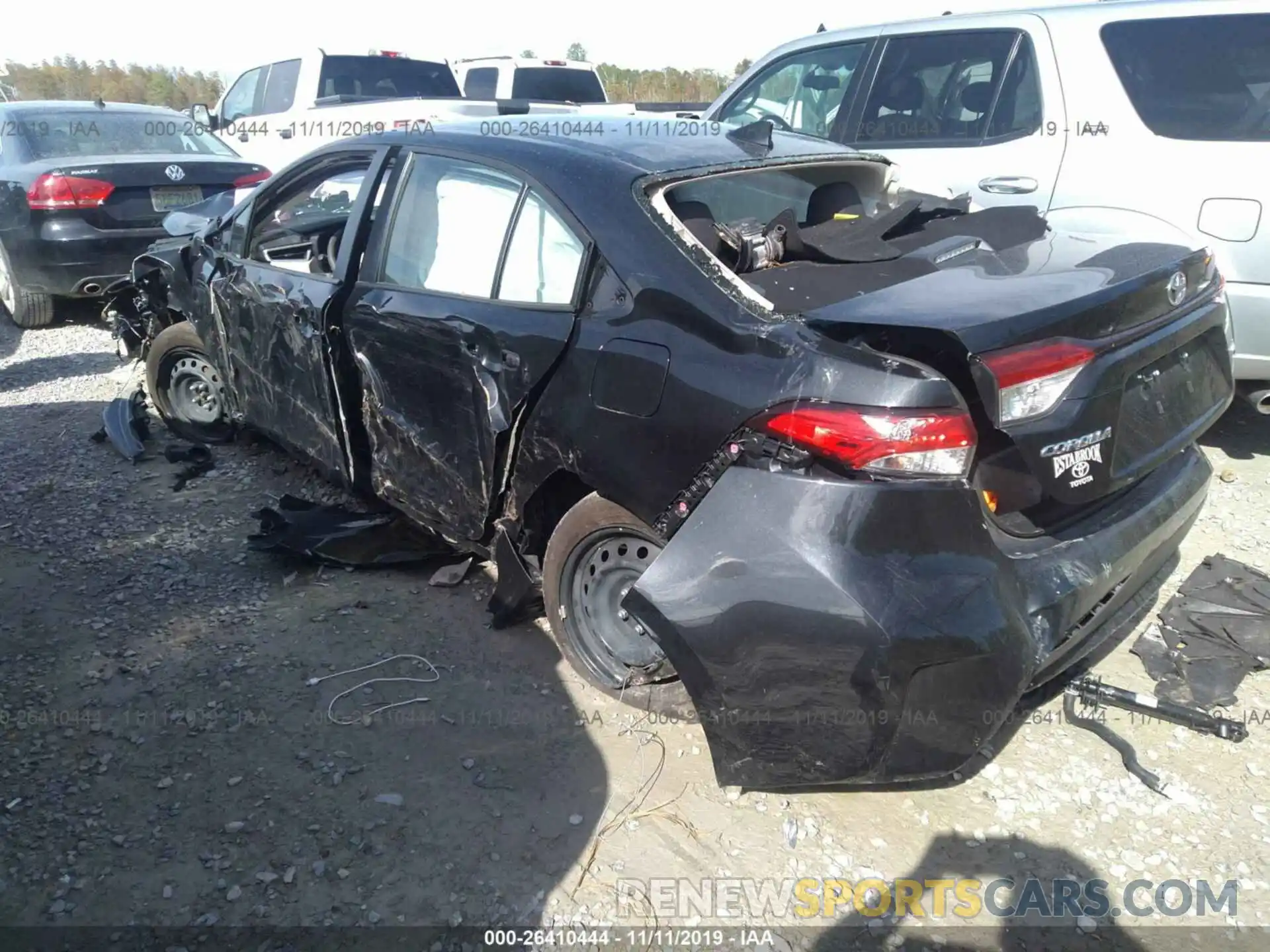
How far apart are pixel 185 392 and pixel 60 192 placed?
9.47ft

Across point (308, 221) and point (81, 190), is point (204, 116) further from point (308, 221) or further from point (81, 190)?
point (308, 221)

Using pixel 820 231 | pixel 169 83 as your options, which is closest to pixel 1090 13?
pixel 820 231

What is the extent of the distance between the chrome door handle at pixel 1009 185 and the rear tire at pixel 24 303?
23.2ft

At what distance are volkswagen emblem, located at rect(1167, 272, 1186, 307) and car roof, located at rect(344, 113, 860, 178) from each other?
1.25 metres

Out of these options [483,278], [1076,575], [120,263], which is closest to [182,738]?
[483,278]

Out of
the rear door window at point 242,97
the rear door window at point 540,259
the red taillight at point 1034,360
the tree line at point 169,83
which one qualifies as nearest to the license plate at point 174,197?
the rear door window at point 242,97

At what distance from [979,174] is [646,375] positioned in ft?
10.0

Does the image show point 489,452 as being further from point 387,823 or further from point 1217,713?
point 1217,713

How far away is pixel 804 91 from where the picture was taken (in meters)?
5.61

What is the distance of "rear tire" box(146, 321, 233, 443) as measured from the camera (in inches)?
202

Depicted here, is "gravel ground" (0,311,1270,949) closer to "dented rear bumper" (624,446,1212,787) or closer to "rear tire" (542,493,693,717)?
"rear tire" (542,493,693,717)

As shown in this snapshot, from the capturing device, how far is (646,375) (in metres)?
2.49

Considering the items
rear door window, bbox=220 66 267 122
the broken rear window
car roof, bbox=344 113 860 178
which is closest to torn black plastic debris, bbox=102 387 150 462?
car roof, bbox=344 113 860 178

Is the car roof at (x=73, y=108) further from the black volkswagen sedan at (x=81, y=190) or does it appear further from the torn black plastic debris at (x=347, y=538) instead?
the torn black plastic debris at (x=347, y=538)
